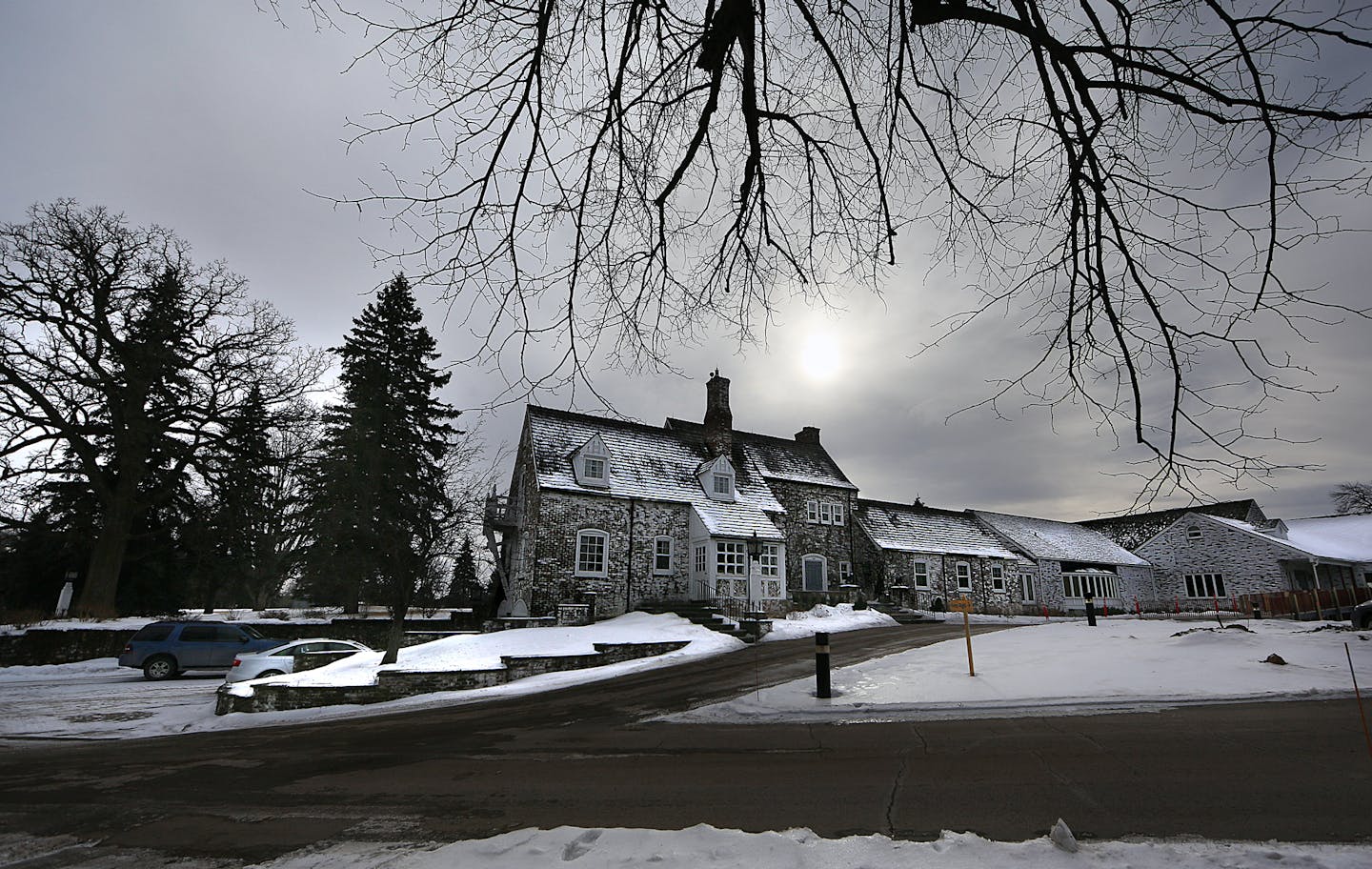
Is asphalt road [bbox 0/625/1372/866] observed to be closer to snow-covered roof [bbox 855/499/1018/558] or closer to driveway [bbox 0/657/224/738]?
driveway [bbox 0/657/224/738]

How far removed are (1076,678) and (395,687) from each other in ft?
39.3

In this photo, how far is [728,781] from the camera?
5.32 meters

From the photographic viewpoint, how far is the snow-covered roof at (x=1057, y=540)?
1534 inches

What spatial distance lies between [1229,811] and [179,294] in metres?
31.6

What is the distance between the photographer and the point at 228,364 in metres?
24.5

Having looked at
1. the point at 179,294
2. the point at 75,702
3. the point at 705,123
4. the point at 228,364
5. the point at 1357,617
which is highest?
the point at 179,294

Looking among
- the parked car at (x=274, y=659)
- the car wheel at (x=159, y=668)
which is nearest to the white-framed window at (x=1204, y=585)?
the parked car at (x=274, y=659)

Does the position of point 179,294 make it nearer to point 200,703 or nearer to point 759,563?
point 200,703

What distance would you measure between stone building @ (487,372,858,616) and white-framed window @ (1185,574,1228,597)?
79.3 feet

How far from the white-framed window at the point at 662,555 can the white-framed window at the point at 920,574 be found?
14969 millimetres

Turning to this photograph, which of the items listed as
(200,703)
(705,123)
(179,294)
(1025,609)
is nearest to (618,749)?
(705,123)

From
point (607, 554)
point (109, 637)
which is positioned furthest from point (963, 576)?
point (109, 637)

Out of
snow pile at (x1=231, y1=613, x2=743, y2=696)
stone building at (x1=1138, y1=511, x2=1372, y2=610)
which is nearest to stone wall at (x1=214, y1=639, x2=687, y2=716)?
snow pile at (x1=231, y1=613, x2=743, y2=696)

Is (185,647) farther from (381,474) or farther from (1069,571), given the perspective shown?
(1069,571)
